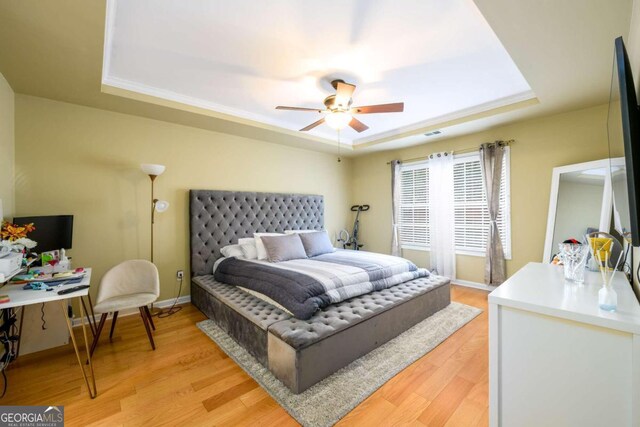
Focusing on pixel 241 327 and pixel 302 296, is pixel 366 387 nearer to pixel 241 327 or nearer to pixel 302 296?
pixel 302 296

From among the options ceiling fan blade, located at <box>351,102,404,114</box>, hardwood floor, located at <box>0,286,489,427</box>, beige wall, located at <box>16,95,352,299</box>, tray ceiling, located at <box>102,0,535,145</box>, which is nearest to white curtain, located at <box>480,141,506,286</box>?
tray ceiling, located at <box>102,0,535,145</box>

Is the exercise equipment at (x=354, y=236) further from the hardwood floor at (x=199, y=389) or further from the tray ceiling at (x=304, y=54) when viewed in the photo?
the hardwood floor at (x=199, y=389)

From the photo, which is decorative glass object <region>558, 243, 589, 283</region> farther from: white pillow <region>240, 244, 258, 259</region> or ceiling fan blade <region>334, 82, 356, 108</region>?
white pillow <region>240, 244, 258, 259</region>

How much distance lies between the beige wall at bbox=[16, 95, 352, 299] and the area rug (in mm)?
1379

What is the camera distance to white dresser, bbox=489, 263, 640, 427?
0.95 m

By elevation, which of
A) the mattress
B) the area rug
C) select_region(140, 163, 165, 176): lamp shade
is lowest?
the area rug

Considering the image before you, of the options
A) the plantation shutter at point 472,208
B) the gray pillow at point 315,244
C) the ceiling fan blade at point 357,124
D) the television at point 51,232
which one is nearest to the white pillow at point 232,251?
the gray pillow at point 315,244

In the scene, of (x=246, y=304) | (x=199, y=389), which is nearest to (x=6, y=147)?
(x=246, y=304)

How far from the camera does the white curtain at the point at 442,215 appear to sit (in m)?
4.37

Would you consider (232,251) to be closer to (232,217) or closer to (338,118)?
(232,217)

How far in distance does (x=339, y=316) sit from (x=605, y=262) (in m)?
1.69

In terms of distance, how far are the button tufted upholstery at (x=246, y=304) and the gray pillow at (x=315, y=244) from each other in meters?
1.26

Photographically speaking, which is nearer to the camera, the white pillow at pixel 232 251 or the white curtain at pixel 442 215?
the white pillow at pixel 232 251

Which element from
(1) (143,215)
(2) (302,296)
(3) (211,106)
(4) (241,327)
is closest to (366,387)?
(2) (302,296)
